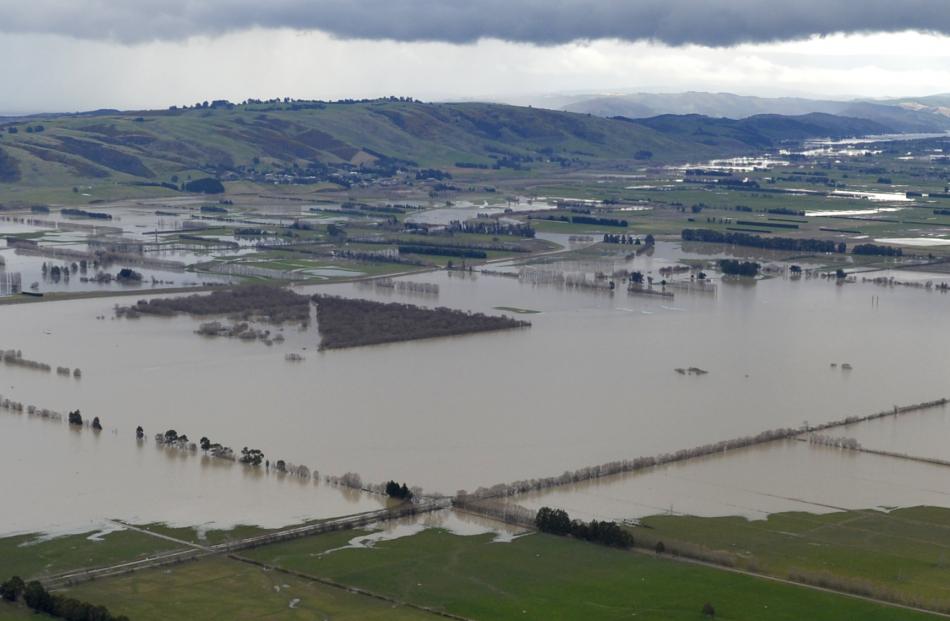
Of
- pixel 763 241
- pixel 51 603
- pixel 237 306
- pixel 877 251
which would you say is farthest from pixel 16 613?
pixel 763 241

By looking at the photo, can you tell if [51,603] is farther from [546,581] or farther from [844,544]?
[844,544]

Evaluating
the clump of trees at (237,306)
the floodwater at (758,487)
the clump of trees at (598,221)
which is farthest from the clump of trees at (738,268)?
the floodwater at (758,487)

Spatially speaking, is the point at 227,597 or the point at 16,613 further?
the point at 227,597

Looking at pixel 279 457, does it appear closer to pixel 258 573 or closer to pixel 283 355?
pixel 258 573

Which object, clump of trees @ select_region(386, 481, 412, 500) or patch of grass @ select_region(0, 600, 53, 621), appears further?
clump of trees @ select_region(386, 481, 412, 500)

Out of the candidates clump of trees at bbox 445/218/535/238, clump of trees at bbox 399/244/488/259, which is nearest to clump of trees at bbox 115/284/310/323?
clump of trees at bbox 399/244/488/259

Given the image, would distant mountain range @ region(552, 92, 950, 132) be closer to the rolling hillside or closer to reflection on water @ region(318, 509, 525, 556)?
the rolling hillside
